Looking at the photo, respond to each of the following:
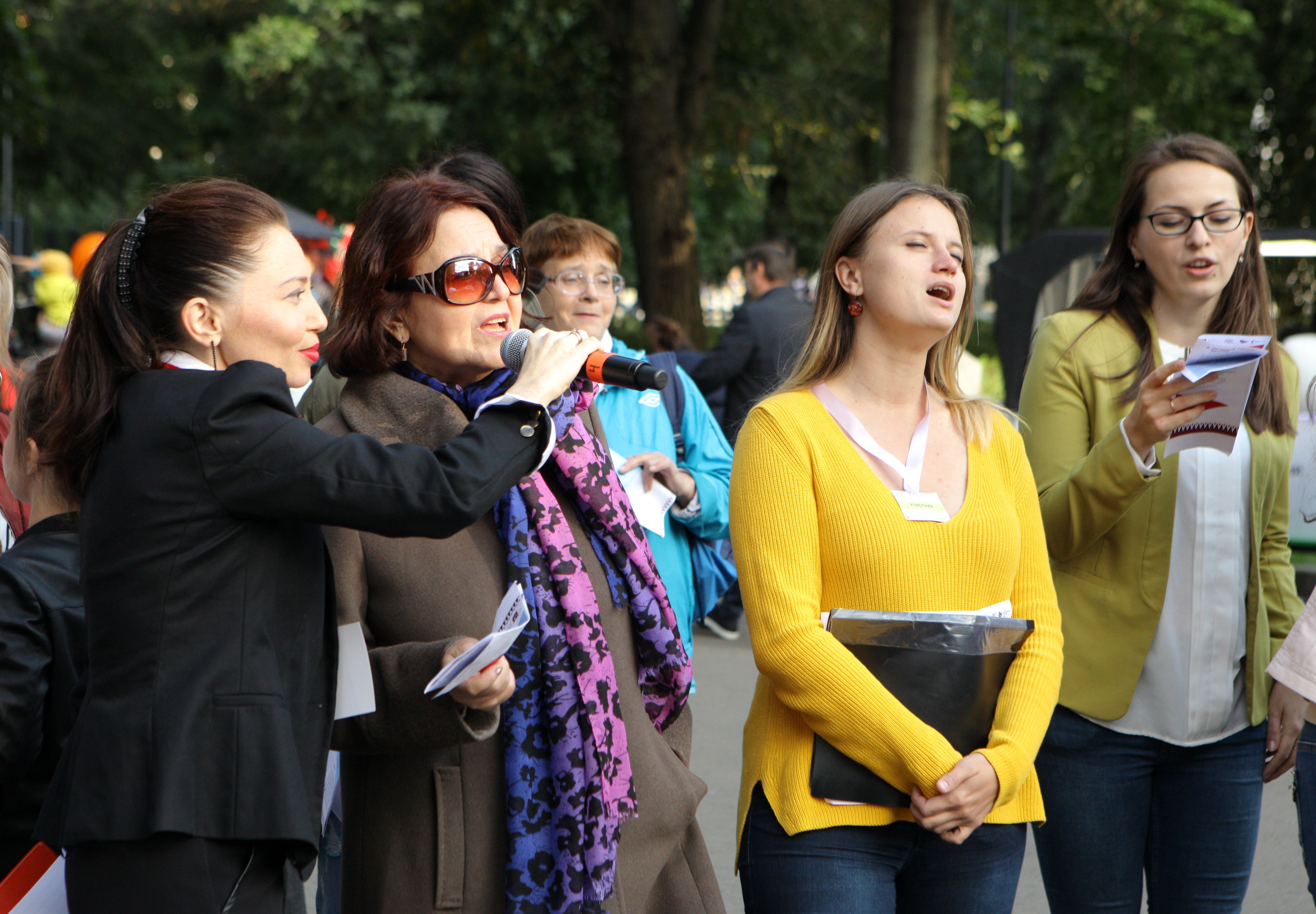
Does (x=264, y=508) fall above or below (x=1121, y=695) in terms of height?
above

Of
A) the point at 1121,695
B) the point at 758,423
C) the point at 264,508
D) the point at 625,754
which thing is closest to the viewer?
the point at 264,508

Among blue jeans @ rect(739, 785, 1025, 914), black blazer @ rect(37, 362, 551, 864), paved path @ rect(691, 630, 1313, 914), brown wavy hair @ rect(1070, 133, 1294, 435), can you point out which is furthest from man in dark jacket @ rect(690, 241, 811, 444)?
black blazer @ rect(37, 362, 551, 864)

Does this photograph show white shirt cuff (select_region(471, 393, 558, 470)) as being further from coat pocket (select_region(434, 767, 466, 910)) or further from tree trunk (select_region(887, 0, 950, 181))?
tree trunk (select_region(887, 0, 950, 181))

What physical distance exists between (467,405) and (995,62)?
68.9ft

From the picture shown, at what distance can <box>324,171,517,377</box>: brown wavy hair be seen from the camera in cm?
229

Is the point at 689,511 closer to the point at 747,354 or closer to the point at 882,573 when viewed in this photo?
the point at 882,573

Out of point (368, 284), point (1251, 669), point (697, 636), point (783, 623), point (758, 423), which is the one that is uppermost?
point (368, 284)

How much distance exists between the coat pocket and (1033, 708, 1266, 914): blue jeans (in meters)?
1.30

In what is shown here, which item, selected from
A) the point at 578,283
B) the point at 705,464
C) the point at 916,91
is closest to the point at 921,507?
the point at 705,464

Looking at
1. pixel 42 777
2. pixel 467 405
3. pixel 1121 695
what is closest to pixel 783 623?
pixel 467 405

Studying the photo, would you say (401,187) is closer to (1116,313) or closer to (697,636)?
(1116,313)

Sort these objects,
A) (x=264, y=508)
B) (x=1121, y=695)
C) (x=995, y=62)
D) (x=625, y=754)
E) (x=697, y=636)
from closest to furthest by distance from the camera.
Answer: (x=264, y=508) → (x=625, y=754) → (x=1121, y=695) → (x=697, y=636) → (x=995, y=62)

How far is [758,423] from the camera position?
245 cm

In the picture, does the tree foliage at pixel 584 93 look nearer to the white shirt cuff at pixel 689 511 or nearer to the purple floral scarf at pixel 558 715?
the white shirt cuff at pixel 689 511
